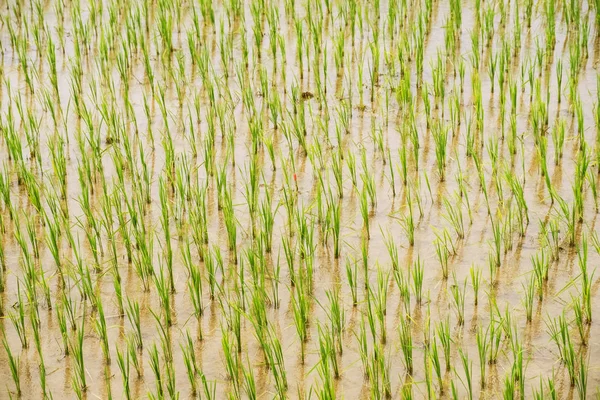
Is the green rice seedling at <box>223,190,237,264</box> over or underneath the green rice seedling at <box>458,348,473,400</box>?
over

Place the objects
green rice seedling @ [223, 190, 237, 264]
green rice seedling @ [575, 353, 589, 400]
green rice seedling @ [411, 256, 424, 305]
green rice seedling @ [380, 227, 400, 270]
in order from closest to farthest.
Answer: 1. green rice seedling @ [575, 353, 589, 400]
2. green rice seedling @ [411, 256, 424, 305]
3. green rice seedling @ [380, 227, 400, 270]
4. green rice seedling @ [223, 190, 237, 264]

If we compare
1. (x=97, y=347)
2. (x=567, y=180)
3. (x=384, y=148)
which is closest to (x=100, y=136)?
(x=384, y=148)

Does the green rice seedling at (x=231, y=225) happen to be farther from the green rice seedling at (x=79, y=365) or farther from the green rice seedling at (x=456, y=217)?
the green rice seedling at (x=456, y=217)

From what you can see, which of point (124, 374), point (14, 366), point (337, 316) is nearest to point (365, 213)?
point (337, 316)

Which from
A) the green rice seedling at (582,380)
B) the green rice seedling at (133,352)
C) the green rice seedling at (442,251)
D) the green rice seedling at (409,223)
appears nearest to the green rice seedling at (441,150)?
the green rice seedling at (409,223)

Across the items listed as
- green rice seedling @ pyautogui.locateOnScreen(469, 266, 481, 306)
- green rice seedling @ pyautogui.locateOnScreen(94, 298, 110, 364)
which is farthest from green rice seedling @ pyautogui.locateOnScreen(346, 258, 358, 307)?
green rice seedling @ pyautogui.locateOnScreen(94, 298, 110, 364)

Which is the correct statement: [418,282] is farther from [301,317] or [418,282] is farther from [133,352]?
[133,352]

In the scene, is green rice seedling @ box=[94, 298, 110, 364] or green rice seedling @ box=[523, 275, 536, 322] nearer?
green rice seedling @ box=[94, 298, 110, 364]

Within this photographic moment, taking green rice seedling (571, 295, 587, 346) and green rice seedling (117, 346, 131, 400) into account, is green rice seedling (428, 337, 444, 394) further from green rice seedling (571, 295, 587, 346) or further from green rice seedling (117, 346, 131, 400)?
green rice seedling (117, 346, 131, 400)

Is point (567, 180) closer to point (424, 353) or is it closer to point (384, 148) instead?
point (384, 148)
